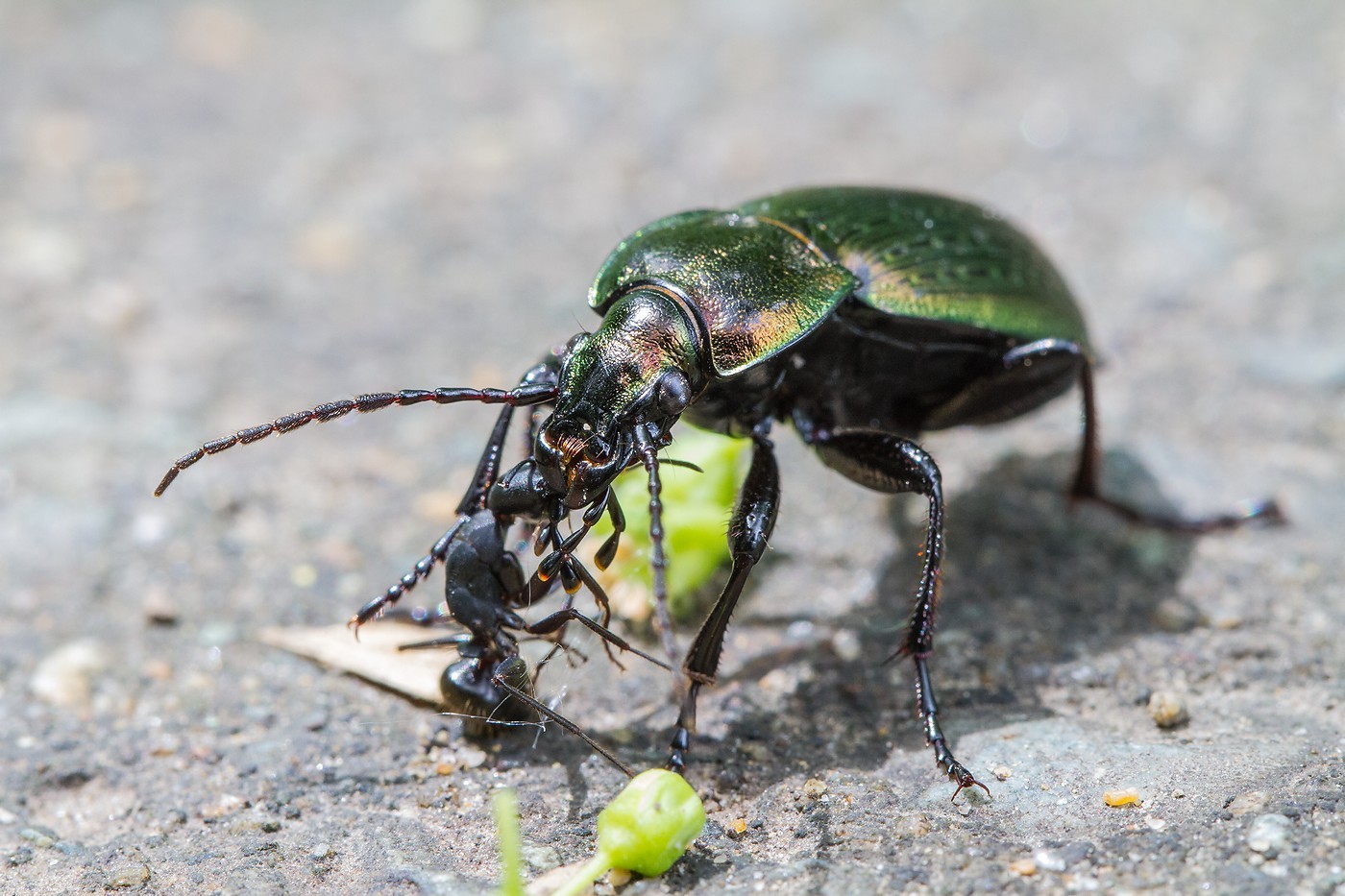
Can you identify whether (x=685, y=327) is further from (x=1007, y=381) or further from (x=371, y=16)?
(x=371, y=16)

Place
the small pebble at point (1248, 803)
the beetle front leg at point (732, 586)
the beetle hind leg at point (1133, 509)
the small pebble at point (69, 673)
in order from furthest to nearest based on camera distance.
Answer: the beetle hind leg at point (1133, 509) → the small pebble at point (69, 673) → the beetle front leg at point (732, 586) → the small pebble at point (1248, 803)

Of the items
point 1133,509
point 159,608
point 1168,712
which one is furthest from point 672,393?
point 1133,509

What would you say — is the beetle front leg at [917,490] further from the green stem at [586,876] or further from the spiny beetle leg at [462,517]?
the spiny beetle leg at [462,517]

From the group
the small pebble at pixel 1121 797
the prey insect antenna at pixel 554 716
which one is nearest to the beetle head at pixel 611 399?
the prey insect antenna at pixel 554 716

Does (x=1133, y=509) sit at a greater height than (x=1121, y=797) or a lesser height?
greater

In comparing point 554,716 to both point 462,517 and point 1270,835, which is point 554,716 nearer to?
point 462,517

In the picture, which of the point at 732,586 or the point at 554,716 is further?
the point at 732,586

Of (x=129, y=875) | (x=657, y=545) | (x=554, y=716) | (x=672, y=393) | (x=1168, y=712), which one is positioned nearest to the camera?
(x=657, y=545)
